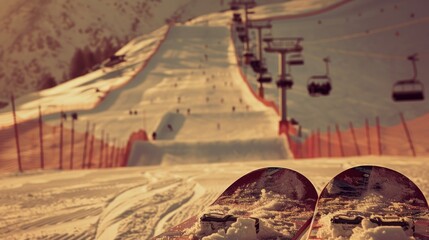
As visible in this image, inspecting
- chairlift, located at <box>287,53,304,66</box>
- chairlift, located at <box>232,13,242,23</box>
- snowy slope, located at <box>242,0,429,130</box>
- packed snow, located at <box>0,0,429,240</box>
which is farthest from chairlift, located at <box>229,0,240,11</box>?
chairlift, located at <box>287,53,304,66</box>

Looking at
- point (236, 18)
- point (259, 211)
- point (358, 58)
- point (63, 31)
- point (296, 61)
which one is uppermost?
point (63, 31)

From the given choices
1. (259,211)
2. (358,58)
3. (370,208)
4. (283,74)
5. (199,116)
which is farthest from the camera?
(358,58)

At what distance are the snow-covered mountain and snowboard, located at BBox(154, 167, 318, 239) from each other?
88307 mm

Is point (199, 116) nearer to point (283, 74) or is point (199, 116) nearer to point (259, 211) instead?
point (283, 74)

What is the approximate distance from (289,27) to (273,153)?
49969 millimetres

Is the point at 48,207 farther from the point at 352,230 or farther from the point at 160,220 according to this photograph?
the point at 352,230

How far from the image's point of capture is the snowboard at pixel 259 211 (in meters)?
3.71

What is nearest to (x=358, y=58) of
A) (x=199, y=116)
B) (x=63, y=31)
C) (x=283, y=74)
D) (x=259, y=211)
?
(x=199, y=116)

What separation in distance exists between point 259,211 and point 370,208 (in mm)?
811

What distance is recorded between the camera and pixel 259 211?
4.31 m

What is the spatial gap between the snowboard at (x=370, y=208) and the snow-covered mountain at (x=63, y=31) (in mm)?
88757

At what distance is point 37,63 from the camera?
104312 mm

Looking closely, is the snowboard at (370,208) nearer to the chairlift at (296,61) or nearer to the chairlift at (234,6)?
the chairlift at (296,61)

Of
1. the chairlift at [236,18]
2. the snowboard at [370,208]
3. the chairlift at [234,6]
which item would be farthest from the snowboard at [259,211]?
the chairlift at [236,18]
